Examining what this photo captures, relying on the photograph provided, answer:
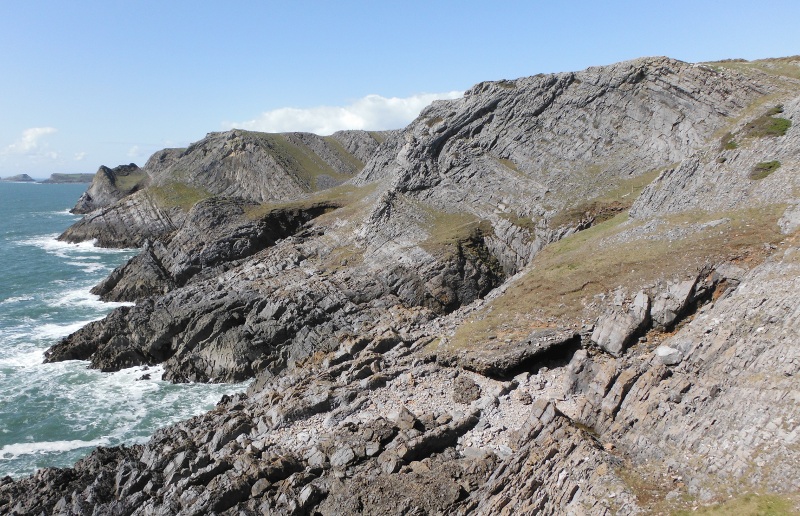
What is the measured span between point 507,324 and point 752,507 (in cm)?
2077

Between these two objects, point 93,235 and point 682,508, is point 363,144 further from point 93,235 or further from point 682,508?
point 682,508

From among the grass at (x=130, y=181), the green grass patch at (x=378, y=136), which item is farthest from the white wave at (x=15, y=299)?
the green grass patch at (x=378, y=136)

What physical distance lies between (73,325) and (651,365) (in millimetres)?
62253

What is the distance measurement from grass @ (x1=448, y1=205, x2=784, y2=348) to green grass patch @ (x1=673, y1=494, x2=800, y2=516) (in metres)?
17.1

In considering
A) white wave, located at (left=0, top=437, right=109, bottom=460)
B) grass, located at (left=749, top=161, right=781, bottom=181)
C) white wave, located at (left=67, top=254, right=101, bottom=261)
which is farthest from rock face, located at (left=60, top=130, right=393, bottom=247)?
white wave, located at (left=0, top=437, right=109, bottom=460)

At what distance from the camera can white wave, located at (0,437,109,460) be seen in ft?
123

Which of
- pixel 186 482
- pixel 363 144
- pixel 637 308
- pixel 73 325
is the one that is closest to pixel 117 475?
pixel 186 482

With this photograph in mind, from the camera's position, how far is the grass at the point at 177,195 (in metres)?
112

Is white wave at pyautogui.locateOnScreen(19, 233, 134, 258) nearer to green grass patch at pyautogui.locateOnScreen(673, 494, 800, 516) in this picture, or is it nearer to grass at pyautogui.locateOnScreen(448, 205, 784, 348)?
grass at pyautogui.locateOnScreen(448, 205, 784, 348)

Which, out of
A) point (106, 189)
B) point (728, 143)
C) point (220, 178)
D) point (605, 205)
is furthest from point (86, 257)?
point (728, 143)

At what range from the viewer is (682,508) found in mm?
18828

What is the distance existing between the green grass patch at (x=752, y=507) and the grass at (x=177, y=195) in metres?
108

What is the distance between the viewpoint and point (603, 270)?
3819 centimetres

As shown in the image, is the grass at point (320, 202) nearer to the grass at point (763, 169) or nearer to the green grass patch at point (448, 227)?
the green grass patch at point (448, 227)
